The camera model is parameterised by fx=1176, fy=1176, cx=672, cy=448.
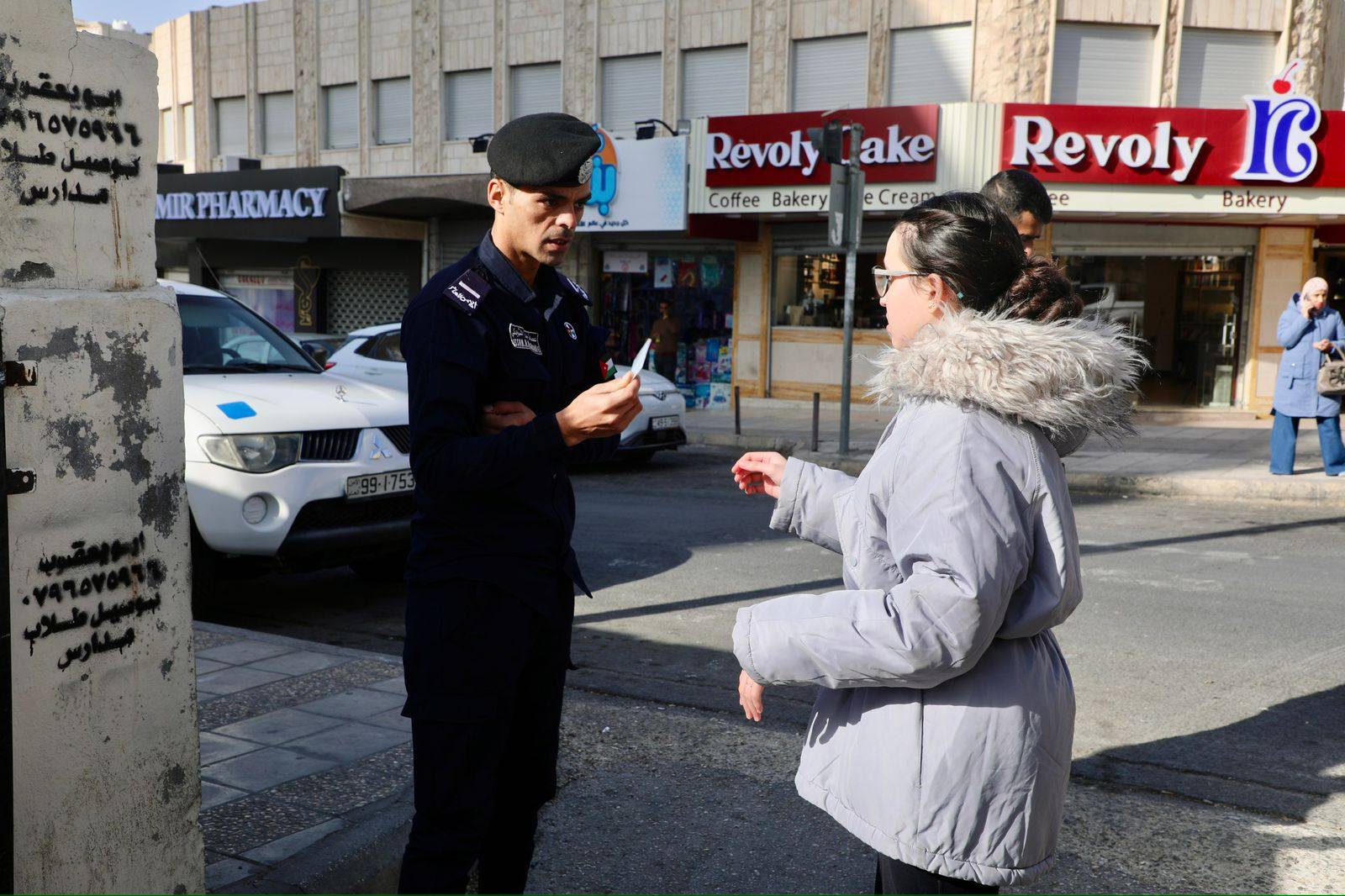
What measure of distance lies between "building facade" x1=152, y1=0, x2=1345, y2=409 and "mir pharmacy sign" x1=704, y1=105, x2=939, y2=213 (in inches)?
8.4

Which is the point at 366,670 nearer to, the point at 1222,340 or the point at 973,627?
the point at 973,627

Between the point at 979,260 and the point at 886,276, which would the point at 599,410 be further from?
the point at 979,260

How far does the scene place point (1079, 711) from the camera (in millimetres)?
4898

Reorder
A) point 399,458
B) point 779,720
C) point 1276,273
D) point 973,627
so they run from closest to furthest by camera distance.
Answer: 1. point 973,627
2. point 779,720
3. point 399,458
4. point 1276,273

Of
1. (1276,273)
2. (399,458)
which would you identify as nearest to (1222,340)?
(1276,273)

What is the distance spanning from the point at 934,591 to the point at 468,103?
22655 millimetres

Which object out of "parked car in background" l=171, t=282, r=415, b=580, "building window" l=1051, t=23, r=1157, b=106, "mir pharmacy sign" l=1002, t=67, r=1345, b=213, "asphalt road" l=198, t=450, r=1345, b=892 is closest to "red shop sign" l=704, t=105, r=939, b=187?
"mir pharmacy sign" l=1002, t=67, r=1345, b=213

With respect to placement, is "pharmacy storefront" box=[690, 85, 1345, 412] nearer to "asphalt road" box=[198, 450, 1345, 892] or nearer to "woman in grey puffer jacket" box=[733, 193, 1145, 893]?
"asphalt road" box=[198, 450, 1345, 892]

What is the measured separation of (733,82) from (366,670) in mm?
16819

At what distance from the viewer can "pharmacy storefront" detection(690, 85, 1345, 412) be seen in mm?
15852

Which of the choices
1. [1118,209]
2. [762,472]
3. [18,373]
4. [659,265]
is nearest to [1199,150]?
[1118,209]

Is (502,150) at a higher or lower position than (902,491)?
higher

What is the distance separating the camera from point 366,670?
16.2ft

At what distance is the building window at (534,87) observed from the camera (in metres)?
21.9
